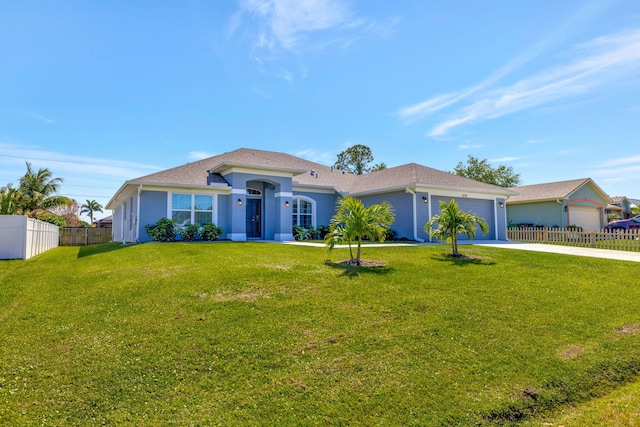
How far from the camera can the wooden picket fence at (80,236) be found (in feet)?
81.8

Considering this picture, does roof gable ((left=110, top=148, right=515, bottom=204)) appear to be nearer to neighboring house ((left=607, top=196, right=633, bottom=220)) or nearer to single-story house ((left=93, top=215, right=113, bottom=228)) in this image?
neighboring house ((left=607, top=196, right=633, bottom=220))

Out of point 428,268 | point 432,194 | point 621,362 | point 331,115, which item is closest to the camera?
point 621,362

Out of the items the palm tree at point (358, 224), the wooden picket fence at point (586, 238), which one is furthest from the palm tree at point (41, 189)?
the wooden picket fence at point (586, 238)

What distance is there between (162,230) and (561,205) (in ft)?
84.2

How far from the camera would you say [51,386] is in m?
3.72

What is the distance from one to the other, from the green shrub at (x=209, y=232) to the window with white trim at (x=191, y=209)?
630 mm

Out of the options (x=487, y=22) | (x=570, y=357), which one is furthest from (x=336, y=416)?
(x=487, y=22)

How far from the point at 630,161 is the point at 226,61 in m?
31.3

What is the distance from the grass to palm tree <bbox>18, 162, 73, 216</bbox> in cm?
2704

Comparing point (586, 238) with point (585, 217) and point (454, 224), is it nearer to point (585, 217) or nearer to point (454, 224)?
point (454, 224)

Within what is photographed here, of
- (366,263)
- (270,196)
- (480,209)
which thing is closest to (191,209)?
(270,196)

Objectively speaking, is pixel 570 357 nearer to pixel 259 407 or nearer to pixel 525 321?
pixel 525 321

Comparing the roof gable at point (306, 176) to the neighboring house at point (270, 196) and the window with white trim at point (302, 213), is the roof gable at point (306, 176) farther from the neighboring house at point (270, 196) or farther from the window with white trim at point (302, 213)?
the window with white trim at point (302, 213)

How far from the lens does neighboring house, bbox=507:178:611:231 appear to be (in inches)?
996
